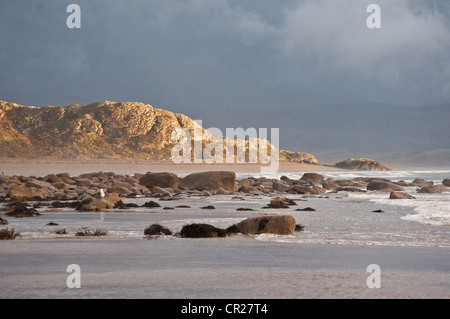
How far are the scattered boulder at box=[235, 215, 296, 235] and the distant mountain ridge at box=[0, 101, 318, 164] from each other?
92.8 m

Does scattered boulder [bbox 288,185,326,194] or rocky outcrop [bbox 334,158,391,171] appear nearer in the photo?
scattered boulder [bbox 288,185,326,194]

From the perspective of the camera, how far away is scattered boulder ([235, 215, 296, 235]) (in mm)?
12477

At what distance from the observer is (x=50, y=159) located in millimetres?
98438

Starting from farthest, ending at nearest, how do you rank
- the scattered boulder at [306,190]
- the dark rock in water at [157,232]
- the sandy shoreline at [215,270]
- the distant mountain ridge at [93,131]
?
the distant mountain ridge at [93,131] → the scattered boulder at [306,190] → the dark rock in water at [157,232] → the sandy shoreline at [215,270]

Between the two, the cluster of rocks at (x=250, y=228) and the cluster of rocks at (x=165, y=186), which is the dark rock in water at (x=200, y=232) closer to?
the cluster of rocks at (x=250, y=228)

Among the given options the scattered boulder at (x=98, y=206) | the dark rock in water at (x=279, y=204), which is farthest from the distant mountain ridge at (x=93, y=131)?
the scattered boulder at (x=98, y=206)

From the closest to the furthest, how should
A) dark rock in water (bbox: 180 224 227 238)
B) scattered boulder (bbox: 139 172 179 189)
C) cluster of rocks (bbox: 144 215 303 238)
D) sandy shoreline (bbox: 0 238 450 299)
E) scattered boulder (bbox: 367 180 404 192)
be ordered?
1. sandy shoreline (bbox: 0 238 450 299)
2. dark rock in water (bbox: 180 224 227 238)
3. cluster of rocks (bbox: 144 215 303 238)
4. scattered boulder (bbox: 367 180 404 192)
5. scattered boulder (bbox: 139 172 179 189)

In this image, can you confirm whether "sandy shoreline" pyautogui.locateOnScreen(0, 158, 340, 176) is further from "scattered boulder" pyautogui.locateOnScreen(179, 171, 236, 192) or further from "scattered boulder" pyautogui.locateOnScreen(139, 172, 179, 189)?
"scattered boulder" pyautogui.locateOnScreen(179, 171, 236, 192)

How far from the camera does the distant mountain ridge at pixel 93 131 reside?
348 ft

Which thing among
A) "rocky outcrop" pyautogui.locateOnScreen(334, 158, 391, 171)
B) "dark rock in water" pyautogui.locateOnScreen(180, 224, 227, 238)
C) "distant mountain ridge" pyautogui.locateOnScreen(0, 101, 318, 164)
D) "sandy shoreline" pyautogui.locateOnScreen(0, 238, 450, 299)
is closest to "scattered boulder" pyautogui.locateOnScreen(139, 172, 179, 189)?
"dark rock in water" pyautogui.locateOnScreen(180, 224, 227, 238)

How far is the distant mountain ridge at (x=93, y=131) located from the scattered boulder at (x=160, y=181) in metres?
65.0

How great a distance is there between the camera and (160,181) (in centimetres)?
3981

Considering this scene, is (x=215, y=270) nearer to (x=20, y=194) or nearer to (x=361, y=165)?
(x=20, y=194)
